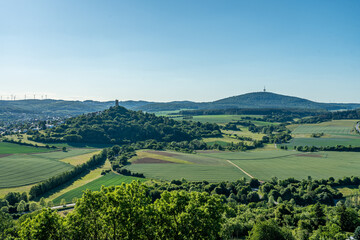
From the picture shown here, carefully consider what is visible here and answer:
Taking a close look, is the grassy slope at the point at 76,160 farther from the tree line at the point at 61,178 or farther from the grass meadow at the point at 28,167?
the tree line at the point at 61,178

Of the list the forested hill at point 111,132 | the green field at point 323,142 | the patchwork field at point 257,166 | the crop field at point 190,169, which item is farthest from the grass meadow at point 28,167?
the green field at point 323,142

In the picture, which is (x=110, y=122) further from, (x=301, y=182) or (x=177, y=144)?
(x=301, y=182)

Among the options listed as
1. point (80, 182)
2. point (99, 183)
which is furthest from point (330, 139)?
point (80, 182)

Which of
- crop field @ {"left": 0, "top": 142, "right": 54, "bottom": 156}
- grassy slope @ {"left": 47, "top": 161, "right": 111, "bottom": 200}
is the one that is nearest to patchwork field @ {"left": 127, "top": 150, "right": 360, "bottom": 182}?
grassy slope @ {"left": 47, "top": 161, "right": 111, "bottom": 200}

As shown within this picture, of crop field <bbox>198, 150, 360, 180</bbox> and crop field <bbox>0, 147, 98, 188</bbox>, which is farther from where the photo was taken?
crop field <bbox>198, 150, 360, 180</bbox>

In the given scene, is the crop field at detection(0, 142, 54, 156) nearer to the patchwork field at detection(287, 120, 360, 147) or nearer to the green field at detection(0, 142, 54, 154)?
the green field at detection(0, 142, 54, 154)

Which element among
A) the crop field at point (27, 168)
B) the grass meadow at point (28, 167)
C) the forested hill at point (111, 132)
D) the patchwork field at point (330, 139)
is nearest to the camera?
the crop field at point (27, 168)

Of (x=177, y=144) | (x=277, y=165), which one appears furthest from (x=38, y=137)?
(x=277, y=165)
